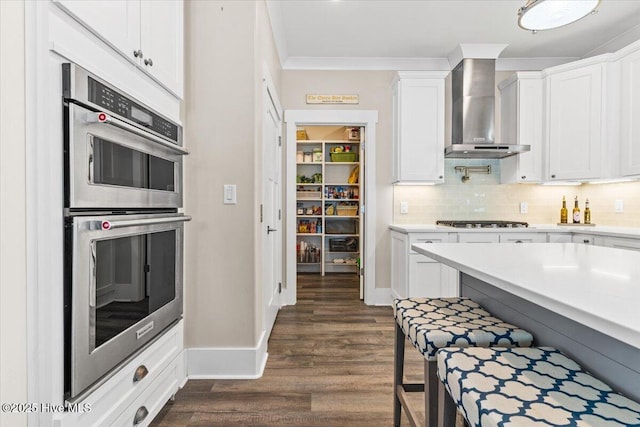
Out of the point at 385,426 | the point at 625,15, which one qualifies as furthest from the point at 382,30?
the point at 385,426

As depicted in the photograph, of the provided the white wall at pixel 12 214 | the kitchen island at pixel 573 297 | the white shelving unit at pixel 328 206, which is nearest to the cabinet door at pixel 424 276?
the kitchen island at pixel 573 297

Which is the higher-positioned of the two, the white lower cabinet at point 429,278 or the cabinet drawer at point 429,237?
the cabinet drawer at point 429,237

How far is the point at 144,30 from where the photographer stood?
151 cm

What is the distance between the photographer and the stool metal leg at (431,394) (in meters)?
1.24

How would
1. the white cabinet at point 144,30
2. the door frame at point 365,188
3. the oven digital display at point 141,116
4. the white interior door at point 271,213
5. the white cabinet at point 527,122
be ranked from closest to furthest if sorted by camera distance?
the white cabinet at point 144,30, the oven digital display at point 141,116, the white interior door at point 271,213, the white cabinet at point 527,122, the door frame at point 365,188

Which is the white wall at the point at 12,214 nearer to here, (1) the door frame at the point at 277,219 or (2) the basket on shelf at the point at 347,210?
(1) the door frame at the point at 277,219

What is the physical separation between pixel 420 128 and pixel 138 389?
325cm

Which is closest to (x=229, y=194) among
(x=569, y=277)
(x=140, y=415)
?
(x=140, y=415)

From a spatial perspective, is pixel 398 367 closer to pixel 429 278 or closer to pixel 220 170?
pixel 220 170

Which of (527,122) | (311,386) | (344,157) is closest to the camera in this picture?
(311,386)

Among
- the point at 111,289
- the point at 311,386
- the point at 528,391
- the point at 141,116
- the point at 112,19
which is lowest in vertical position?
the point at 311,386

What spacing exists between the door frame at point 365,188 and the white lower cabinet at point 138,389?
1.96 m

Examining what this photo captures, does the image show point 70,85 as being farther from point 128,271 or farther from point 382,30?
point 382,30

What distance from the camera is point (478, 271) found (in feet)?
3.69
